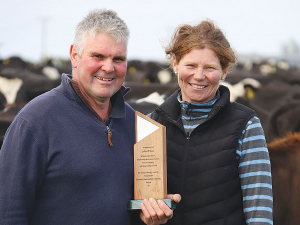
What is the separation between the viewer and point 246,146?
216cm

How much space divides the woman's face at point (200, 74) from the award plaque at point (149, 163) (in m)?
0.41

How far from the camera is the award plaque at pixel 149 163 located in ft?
6.71

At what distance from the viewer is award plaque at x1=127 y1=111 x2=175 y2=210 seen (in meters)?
2.04

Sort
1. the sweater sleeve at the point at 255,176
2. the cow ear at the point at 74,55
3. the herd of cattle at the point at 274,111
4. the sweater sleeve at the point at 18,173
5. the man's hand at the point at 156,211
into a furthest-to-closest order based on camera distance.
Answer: the herd of cattle at the point at 274,111 → the cow ear at the point at 74,55 → the sweater sleeve at the point at 255,176 → the man's hand at the point at 156,211 → the sweater sleeve at the point at 18,173

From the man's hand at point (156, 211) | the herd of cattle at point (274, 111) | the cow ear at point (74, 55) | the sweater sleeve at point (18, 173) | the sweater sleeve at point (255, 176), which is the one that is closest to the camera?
the sweater sleeve at point (18, 173)

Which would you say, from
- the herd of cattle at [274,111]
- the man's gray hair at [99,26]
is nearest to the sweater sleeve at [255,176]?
the herd of cattle at [274,111]

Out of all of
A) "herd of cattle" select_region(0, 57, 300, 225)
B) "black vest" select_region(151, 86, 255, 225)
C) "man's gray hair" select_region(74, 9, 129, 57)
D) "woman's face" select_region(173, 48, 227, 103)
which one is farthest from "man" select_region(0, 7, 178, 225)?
"herd of cattle" select_region(0, 57, 300, 225)

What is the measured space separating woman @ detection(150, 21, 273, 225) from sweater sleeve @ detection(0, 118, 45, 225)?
0.85 metres

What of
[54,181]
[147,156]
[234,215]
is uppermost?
[147,156]

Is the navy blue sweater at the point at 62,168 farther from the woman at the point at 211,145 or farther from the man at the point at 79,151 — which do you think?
the woman at the point at 211,145

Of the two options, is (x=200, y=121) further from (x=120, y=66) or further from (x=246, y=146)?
(x=120, y=66)

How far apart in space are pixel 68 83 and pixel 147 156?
62 centimetres

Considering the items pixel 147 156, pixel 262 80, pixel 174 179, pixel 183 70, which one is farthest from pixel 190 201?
pixel 262 80

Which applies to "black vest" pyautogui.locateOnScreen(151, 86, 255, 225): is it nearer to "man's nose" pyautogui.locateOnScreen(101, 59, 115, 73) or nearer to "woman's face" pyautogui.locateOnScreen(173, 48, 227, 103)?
"woman's face" pyautogui.locateOnScreen(173, 48, 227, 103)
